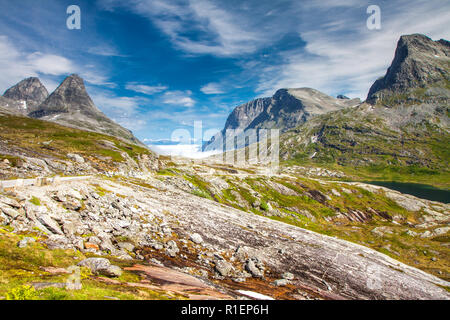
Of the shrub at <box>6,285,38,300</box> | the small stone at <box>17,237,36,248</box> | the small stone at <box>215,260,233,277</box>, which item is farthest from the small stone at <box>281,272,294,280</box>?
the small stone at <box>17,237,36,248</box>

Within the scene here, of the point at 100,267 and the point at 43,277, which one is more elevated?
the point at 43,277

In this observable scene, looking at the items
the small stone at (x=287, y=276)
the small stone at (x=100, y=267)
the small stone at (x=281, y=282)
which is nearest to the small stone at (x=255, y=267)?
the small stone at (x=281, y=282)

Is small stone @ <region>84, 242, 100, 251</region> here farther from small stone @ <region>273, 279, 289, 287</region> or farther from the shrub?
small stone @ <region>273, 279, 289, 287</region>

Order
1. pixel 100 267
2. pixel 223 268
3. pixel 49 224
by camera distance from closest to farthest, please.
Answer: pixel 100 267, pixel 49 224, pixel 223 268

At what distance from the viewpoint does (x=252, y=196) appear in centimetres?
10988

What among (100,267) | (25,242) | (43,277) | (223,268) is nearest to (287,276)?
(223,268)

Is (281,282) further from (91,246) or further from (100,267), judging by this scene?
(91,246)

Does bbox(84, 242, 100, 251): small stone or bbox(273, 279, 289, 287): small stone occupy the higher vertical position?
bbox(84, 242, 100, 251): small stone

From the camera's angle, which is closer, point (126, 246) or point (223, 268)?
point (126, 246)

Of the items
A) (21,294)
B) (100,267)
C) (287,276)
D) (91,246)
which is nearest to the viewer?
(21,294)
